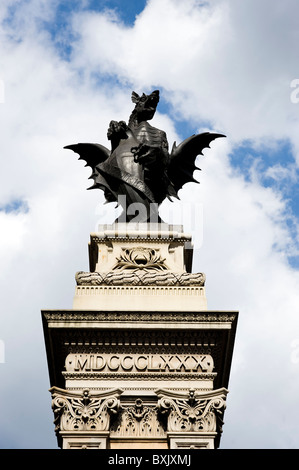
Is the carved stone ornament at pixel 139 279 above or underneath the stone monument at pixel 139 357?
above

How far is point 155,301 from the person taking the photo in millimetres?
18359

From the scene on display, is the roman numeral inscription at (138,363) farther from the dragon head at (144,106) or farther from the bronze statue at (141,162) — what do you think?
the dragon head at (144,106)

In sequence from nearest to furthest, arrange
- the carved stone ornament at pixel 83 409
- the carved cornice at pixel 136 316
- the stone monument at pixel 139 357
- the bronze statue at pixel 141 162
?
the carved stone ornament at pixel 83 409
the stone monument at pixel 139 357
the carved cornice at pixel 136 316
the bronze statue at pixel 141 162

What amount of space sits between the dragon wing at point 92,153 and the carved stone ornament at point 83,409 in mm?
9103

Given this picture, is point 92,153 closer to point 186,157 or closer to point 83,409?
point 186,157

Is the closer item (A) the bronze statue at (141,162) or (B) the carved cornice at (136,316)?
(B) the carved cornice at (136,316)

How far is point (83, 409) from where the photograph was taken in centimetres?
1655

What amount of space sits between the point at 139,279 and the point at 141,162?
492 cm

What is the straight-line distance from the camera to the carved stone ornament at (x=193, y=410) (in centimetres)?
1639

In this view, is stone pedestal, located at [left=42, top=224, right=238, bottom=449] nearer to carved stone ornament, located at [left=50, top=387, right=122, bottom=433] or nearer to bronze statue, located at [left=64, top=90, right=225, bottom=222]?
carved stone ornament, located at [left=50, top=387, right=122, bottom=433]

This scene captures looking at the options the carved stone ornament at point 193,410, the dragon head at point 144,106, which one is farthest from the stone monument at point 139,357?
the dragon head at point 144,106

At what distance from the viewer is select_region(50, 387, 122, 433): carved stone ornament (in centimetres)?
1636
